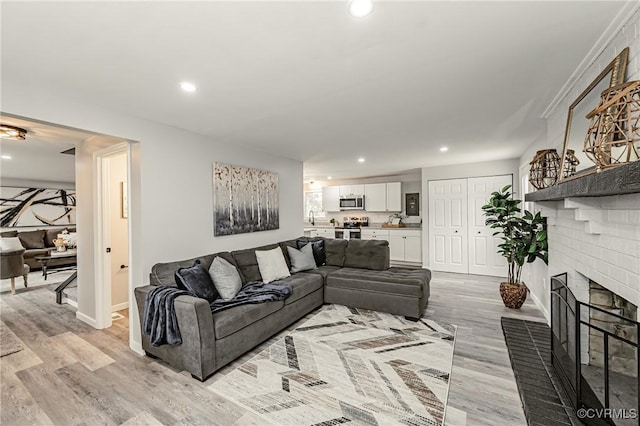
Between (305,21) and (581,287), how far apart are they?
9.32 ft

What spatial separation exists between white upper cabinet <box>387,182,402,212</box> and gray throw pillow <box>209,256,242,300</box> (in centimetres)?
521

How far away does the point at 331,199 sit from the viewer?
26.7ft

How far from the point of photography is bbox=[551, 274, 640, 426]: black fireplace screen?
154 cm

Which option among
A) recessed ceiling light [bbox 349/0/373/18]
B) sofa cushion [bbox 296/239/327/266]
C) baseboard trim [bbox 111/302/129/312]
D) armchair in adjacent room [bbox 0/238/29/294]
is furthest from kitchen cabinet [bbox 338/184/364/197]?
armchair in adjacent room [bbox 0/238/29/294]

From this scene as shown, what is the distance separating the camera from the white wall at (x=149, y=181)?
7.22ft

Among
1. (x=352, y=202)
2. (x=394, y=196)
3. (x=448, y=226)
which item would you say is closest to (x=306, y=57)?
(x=448, y=226)

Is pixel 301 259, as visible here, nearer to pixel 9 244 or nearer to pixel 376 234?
pixel 376 234

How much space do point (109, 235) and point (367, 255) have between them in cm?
359

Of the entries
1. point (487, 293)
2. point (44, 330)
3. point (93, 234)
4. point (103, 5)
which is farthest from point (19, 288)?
point (487, 293)

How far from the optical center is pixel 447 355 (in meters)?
2.57

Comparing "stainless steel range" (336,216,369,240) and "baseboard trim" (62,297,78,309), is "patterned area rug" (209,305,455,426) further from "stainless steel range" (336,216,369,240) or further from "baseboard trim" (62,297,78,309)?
"stainless steel range" (336,216,369,240)

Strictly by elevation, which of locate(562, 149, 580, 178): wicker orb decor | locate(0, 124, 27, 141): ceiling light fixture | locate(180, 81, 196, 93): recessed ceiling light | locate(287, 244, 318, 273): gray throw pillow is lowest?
locate(287, 244, 318, 273): gray throw pillow

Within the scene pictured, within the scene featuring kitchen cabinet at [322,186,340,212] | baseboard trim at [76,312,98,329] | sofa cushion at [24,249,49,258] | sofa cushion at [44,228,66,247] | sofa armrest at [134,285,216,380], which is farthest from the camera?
kitchen cabinet at [322,186,340,212]

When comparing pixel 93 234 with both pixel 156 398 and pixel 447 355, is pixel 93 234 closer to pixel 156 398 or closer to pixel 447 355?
pixel 156 398
